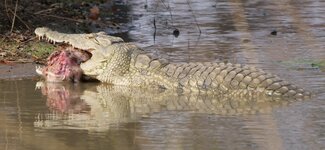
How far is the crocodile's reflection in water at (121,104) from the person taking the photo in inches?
263

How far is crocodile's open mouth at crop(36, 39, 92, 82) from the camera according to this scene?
338 inches

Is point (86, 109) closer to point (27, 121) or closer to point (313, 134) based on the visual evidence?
point (27, 121)

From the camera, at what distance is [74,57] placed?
8727mm

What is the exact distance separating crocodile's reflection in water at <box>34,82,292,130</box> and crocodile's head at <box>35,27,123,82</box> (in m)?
0.18

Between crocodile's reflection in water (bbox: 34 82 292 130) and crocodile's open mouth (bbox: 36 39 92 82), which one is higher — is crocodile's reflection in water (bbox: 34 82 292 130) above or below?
below

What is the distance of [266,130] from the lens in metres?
6.10

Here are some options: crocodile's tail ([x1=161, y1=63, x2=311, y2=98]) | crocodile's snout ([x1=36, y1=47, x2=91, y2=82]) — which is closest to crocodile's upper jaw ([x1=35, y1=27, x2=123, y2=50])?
crocodile's snout ([x1=36, y1=47, x2=91, y2=82])

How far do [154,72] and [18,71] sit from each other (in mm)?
1502

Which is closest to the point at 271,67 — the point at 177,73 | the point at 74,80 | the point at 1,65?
the point at 177,73

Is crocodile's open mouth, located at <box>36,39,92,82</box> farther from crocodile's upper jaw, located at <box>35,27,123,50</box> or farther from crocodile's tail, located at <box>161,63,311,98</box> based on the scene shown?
crocodile's tail, located at <box>161,63,311,98</box>

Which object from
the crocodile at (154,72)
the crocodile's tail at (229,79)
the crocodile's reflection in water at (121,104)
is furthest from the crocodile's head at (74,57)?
the crocodile's tail at (229,79)

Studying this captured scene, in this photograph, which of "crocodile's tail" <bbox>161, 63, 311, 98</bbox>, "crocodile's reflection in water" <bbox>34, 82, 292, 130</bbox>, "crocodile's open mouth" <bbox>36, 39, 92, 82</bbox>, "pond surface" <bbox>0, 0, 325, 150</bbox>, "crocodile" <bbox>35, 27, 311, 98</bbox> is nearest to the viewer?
"pond surface" <bbox>0, 0, 325, 150</bbox>

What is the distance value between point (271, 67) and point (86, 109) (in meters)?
2.62

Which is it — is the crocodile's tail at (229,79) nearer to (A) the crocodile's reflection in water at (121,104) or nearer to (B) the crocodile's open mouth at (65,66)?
(A) the crocodile's reflection in water at (121,104)
